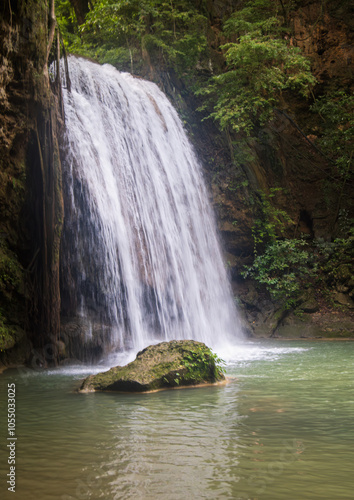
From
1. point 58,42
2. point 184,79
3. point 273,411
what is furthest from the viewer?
point 184,79

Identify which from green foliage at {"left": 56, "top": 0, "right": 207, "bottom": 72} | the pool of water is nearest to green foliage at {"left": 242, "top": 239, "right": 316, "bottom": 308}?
green foliage at {"left": 56, "top": 0, "right": 207, "bottom": 72}

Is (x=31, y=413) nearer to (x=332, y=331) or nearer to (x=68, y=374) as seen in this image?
(x=68, y=374)

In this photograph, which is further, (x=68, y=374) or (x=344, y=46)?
(x=344, y=46)

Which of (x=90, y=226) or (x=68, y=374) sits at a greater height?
(x=90, y=226)

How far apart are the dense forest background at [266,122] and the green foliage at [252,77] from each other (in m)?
0.05

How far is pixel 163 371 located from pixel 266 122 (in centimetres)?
1304

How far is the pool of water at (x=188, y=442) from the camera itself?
279 centimetres

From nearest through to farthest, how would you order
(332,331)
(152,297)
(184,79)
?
(152,297)
(332,331)
(184,79)

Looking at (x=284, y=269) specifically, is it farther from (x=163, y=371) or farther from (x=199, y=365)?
(x=163, y=371)

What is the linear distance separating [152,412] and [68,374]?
355 cm

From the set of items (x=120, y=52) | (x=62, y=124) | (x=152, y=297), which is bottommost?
(x=152, y=297)

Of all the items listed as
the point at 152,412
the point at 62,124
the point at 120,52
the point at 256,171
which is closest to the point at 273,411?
the point at 152,412

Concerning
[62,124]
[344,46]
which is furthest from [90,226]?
[344,46]

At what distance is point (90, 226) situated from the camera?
412 inches
